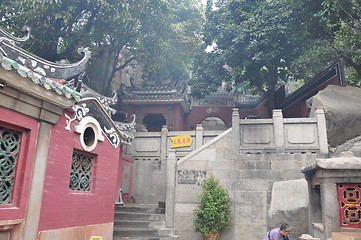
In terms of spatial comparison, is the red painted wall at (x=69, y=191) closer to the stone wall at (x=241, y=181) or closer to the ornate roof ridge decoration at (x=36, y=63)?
the ornate roof ridge decoration at (x=36, y=63)

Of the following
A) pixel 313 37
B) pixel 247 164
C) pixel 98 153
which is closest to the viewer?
pixel 98 153

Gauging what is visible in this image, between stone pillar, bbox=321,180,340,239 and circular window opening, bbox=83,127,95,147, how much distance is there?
5.49 metres

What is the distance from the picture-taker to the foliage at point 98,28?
13273 mm

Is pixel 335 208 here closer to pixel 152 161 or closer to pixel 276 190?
pixel 276 190

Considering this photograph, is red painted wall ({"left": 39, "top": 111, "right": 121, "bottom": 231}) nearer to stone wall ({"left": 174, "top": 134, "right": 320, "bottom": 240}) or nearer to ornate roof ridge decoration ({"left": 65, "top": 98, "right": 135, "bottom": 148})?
ornate roof ridge decoration ({"left": 65, "top": 98, "right": 135, "bottom": 148})

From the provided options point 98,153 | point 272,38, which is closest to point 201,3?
point 272,38

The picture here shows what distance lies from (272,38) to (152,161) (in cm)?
851

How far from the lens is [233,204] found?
953 centimetres

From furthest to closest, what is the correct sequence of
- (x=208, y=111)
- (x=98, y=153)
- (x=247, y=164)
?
(x=208, y=111)
(x=247, y=164)
(x=98, y=153)

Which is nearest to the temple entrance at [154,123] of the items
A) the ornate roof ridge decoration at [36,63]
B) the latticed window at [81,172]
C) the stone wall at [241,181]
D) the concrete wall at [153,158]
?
the concrete wall at [153,158]

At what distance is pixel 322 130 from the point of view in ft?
32.9

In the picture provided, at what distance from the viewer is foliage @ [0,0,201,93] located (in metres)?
13.3

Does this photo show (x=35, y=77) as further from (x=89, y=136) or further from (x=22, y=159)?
(x=89, y=136)

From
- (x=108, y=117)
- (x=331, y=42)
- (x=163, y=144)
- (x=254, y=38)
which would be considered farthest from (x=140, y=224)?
(x=331, y=42)
